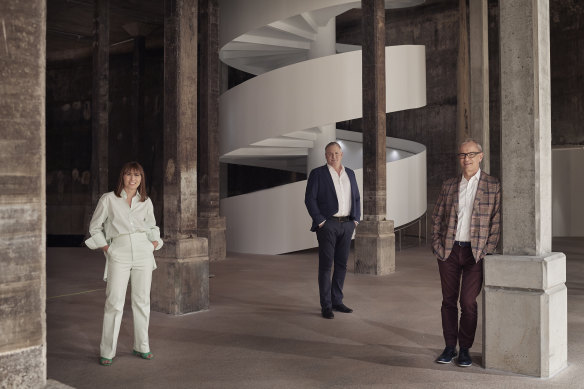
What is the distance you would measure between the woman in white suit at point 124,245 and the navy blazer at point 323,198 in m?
1.83

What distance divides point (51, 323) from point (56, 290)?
2145mm

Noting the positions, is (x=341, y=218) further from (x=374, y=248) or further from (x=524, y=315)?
(x=374, y=248)

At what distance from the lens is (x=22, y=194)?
3184 millimetres

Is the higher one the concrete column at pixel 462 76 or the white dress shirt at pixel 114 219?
the concrete column at pixel 462 76

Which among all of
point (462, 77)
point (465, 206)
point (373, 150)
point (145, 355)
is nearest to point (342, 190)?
point (465, 206)

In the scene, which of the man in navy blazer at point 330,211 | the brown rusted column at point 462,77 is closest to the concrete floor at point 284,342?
the man in navy blazer at point 330,211

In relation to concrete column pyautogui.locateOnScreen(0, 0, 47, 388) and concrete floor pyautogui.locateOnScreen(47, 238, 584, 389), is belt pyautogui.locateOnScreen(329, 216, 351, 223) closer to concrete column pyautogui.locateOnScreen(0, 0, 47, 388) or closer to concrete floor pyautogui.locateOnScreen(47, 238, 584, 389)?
concrete floor pyautogui.locateOnScreen(47, 238, 584, 389)

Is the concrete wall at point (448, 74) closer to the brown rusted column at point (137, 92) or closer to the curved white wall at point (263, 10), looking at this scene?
the curved white wall at point (263, 10)

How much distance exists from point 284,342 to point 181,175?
2.22 m

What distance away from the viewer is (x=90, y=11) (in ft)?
52.7

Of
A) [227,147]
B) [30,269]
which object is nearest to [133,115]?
[227,147]

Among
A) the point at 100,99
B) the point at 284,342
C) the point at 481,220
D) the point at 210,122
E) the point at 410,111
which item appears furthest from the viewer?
the point at 410,111

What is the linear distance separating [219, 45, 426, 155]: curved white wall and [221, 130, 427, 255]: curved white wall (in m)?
1.20

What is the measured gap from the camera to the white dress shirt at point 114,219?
4000 millimetres
